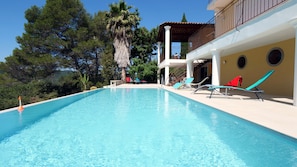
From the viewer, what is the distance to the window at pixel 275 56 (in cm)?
909

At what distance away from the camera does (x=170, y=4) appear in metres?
25.2

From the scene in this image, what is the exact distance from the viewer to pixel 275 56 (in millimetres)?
9398

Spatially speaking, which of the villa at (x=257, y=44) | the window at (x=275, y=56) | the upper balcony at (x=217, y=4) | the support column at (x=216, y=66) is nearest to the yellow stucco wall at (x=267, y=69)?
the villa at (x=257, y=44)

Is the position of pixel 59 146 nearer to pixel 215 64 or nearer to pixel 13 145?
pixel 13 145

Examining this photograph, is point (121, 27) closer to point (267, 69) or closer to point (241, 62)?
point (241, 62)

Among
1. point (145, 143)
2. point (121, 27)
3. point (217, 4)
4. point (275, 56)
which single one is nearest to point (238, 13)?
point (217, 4)

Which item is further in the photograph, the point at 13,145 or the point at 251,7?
the point at 251,7

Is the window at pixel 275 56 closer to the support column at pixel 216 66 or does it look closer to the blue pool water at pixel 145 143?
the support column at pixel 216 66

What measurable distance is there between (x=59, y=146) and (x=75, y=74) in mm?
23598

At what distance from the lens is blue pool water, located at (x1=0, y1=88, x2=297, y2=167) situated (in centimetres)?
292

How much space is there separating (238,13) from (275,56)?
11.2 feet

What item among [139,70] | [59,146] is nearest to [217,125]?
[59,146]

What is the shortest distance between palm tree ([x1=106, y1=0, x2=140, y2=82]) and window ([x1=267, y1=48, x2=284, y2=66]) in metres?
17.5

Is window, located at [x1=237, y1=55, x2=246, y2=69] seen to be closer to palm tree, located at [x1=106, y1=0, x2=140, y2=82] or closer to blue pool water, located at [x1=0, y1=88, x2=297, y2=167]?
blue pool water, located at [x1=0, y1=88, x2=297, y2=167]
